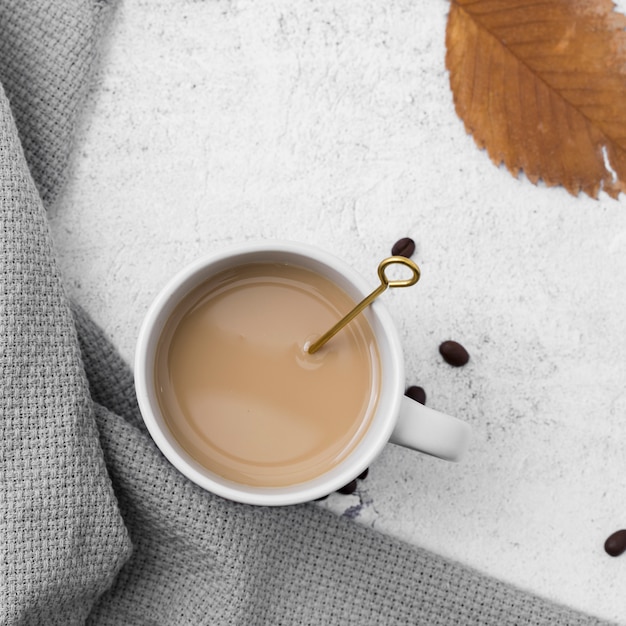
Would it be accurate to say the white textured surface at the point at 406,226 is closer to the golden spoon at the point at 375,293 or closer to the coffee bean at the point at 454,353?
the coffee bean at the point at 454,353

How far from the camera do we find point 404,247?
2.87 feet

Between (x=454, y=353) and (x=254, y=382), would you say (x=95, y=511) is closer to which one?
(x=254, y=382)

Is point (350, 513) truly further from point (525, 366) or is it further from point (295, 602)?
point (525, 366)

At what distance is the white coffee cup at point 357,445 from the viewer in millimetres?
706

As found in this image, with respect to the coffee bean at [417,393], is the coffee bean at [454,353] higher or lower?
higher

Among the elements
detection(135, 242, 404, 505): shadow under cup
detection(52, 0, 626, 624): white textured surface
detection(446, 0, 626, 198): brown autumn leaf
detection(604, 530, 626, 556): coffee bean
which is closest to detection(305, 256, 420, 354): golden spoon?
detection(135, 242, 404, 505): shadow under cup

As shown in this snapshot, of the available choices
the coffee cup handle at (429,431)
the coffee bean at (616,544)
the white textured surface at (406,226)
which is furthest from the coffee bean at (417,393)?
the coffee bean at (616,544)

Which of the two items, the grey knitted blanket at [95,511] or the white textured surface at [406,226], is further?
the white textured surface at [406,226]

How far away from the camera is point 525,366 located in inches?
35.5

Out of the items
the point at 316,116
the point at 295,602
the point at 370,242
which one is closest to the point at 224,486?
the point at 295,602

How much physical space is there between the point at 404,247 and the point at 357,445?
0.78 feet

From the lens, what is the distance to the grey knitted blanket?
0.76 metres

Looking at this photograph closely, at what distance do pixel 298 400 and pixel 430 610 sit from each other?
11.6 inches

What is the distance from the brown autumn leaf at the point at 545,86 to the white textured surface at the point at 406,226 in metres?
0.02
